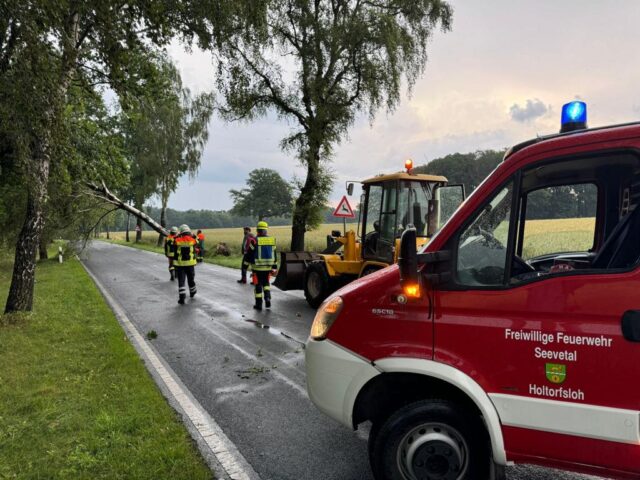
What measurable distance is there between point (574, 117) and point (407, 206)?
209 inches

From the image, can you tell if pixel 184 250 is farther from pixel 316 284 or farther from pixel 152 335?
pixel 152 335

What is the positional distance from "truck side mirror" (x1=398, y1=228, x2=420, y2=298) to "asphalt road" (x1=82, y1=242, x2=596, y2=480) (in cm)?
161

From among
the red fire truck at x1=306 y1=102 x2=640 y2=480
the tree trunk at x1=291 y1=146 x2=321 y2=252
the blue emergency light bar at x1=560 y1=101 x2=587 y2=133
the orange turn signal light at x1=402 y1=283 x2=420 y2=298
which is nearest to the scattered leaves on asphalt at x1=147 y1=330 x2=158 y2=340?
the red fire truck at x1=306 y1=102 x2=640 y2=480

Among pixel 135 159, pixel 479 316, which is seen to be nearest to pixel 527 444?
pixel 479 316

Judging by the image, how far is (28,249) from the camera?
8.65 meters

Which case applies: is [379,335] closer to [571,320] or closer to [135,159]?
[571,320]

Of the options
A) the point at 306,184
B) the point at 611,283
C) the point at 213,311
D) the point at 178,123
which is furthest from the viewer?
the point at 178,123

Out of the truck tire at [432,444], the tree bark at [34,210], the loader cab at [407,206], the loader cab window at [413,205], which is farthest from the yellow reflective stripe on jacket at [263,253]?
the truck tire at [432,444]

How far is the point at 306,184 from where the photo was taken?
20266 mm

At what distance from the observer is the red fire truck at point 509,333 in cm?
232

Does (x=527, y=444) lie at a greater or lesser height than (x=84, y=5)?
lesser

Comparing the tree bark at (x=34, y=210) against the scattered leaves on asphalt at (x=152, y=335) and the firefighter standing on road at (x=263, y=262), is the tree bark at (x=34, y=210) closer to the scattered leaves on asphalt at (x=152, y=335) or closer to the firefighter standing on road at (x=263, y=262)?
the scattered leaves on asphalt at (x=152, y=335)

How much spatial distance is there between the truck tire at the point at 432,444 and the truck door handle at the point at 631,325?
0.98 meters

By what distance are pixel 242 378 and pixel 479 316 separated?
3.64 meters
